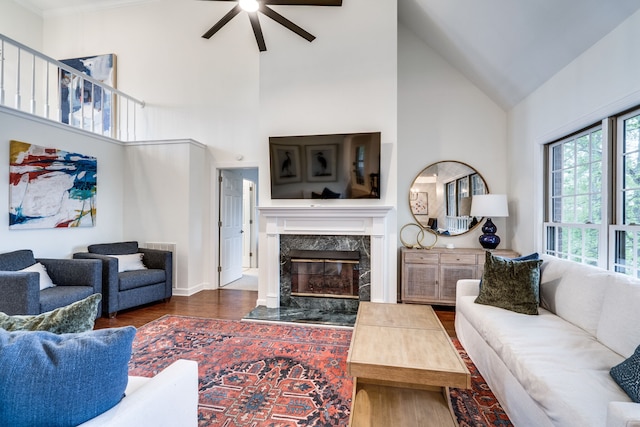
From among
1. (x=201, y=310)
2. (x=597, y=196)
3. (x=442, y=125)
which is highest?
(x=442, y=125)

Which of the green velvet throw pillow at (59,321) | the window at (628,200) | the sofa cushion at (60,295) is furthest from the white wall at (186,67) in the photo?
the window at (628,200)

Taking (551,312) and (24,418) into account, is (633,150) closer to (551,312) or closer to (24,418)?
(551,312)

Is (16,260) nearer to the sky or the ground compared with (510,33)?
nearer to the ground

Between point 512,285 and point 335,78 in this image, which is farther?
point 335,78

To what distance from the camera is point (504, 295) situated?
2.42 m

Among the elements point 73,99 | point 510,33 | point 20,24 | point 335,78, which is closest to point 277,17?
point 335,78

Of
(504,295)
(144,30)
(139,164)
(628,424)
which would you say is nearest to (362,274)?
(504,295)

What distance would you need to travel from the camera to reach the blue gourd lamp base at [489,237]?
147 inches

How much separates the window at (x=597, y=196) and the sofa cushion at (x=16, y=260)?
5587 millimetres

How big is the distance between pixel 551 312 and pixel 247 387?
2.41 meters

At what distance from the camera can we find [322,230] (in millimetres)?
3703

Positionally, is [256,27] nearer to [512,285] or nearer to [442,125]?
[442,125]

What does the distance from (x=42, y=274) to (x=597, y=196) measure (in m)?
5.56

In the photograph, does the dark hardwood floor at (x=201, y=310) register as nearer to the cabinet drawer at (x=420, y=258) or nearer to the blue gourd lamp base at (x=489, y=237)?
the cabinet drawer at (x=420, y=258)
